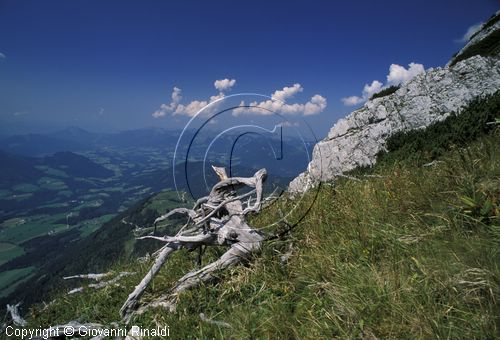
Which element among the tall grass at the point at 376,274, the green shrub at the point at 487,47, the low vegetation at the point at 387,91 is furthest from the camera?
the low vegetation at the point at 387,91

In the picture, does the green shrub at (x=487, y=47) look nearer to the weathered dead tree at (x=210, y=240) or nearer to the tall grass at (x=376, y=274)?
the tall grass at (x=376, y=274)

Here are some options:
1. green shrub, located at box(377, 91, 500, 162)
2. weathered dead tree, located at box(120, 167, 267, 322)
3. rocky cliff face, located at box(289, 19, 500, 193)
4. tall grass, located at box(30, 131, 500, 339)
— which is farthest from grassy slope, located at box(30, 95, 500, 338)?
rocky cliff face, located at box(289, 19, 500, 193)

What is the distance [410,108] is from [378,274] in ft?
71.6

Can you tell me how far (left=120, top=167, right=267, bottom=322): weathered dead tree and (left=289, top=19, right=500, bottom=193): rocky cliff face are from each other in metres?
13.3

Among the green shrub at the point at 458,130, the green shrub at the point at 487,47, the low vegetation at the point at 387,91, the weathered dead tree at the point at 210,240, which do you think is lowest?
the weathered dead tree at the point at 210,240

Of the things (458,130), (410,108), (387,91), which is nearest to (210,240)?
(458,130)

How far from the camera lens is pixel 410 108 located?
2145cm

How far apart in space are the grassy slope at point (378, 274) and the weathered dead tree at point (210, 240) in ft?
0.72

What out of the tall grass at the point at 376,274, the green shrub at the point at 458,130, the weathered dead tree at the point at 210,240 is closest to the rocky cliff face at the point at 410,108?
the green shrub at the point at 458,130

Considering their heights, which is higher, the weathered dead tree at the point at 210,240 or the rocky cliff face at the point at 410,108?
the rocky cliff face at the point at 410,108

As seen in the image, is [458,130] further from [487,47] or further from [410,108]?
[487,47]

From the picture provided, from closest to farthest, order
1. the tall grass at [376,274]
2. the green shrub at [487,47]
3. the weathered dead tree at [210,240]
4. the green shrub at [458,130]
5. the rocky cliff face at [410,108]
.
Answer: the tall grass at [376,274] → the weathered dead tree at [210,240] → the green shrub at [458,130] → the rocky cliff face at [410,108] → the green shrub at [487,47]

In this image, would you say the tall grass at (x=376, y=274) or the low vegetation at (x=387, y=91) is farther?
the low vegetation at (x=387, y=91)

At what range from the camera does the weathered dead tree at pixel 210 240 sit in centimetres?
451
